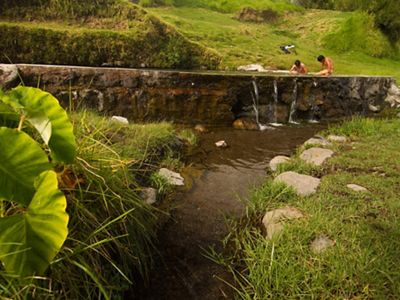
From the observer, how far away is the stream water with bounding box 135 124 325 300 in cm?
272

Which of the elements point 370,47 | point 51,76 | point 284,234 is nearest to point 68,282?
point 284,234

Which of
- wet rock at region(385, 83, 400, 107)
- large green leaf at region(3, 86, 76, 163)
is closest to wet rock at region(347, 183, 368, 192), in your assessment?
large green leaf at region(3, 86, 76, 163)

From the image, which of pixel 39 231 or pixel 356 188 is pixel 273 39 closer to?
pixel 356 188

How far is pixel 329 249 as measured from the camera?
2.69m

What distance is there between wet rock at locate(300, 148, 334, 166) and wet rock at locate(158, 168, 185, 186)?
1889mm

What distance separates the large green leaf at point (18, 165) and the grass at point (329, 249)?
5.60 feet

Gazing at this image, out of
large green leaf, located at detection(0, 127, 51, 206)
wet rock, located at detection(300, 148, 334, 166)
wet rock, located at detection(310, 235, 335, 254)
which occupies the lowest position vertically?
wet rock, located at detection(300, 148, 334, 166)

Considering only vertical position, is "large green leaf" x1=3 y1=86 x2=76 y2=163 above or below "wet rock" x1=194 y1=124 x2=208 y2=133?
above

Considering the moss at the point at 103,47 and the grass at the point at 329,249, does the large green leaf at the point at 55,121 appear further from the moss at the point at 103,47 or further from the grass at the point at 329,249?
the moss at the point at 103,47

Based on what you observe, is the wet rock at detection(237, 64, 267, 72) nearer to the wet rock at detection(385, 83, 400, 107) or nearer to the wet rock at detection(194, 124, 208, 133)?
the wet rock at detection(385, 83, 400, 107)

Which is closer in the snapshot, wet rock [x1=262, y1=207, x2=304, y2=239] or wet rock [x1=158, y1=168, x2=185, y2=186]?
wet rock [x1=262, y1=207, x2=304, y2=239]

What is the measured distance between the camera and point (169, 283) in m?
2.72

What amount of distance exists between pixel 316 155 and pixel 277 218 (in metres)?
2.37

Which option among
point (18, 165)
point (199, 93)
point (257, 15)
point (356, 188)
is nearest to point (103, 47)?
point (199, 93)
